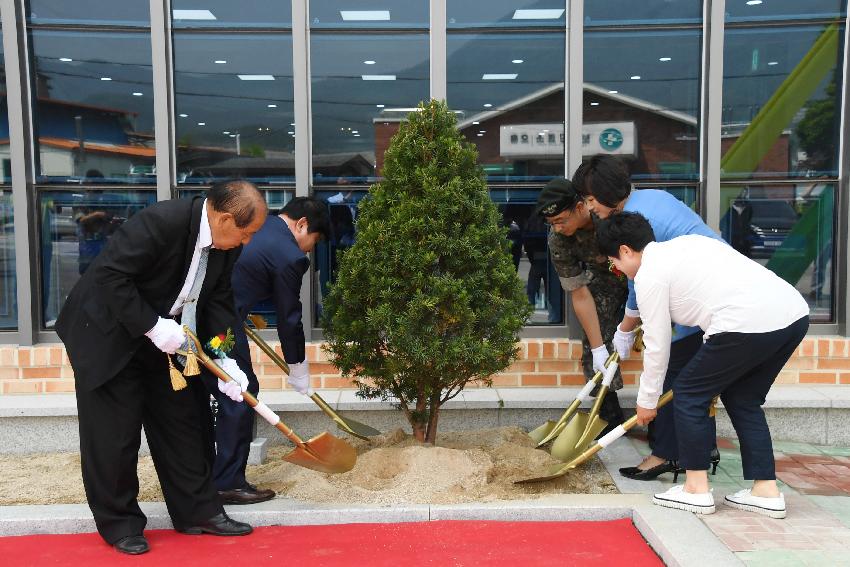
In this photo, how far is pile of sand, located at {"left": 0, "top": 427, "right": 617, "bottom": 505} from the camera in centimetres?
441

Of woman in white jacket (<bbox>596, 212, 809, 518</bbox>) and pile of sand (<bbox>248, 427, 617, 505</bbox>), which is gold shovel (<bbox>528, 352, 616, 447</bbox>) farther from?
woman in white jacket (<bbox>596, 212, 809, 518</bbox>)

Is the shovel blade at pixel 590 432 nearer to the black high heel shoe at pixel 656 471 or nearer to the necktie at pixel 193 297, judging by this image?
the black high heel shoe at pixel 656 471

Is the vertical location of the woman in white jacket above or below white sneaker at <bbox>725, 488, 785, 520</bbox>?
above

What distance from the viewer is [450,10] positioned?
19.8ft

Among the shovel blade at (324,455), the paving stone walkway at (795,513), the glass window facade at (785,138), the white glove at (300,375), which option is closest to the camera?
the paving stone walkway at (795,513)

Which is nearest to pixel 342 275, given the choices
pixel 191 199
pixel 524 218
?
pixel 191 199

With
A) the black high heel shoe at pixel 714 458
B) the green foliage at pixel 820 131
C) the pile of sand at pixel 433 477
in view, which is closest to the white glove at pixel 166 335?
the pile of sand at pixel 433 477

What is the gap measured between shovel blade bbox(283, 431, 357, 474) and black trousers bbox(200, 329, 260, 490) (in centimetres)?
28

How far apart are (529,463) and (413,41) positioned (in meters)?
2.98

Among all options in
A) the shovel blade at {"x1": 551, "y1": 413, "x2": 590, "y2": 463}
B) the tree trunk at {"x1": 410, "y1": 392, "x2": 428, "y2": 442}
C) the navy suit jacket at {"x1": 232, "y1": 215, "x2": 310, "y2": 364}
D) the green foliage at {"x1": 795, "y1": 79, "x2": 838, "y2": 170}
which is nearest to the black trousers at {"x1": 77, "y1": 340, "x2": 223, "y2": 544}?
the navy suit jacket at {"x1": 232, "y1": 215, "x2": 310, "y2": 364}

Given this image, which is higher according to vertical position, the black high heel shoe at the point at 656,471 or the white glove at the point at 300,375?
the white glove at the point at 300,375

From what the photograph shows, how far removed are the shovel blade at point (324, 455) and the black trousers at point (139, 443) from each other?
0.43m

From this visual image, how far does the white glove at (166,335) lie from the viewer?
375 centimetres

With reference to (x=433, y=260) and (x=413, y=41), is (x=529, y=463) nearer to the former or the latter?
(x=433, y=260)
